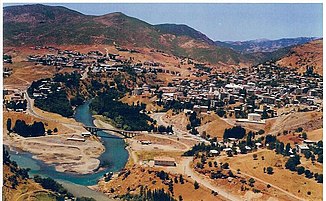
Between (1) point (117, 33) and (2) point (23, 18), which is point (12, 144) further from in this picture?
(1) point (117, 33)

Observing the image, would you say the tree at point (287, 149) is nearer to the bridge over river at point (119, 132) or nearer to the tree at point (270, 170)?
the tree at point (270, 170)

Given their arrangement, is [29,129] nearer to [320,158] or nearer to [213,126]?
[213,126]

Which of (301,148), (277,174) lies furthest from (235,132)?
A: (277,174)

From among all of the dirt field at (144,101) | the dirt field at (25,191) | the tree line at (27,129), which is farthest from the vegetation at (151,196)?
the dirt field at (144,101)

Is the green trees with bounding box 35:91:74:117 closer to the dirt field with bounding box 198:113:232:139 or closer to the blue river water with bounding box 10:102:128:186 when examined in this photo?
the blue river water with bounding box 10:102:128:186

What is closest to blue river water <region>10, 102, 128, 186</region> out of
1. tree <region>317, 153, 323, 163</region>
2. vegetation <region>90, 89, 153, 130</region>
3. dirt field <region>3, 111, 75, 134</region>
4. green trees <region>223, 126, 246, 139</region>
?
vegetation <region>90, 89, 153, 130</region>
